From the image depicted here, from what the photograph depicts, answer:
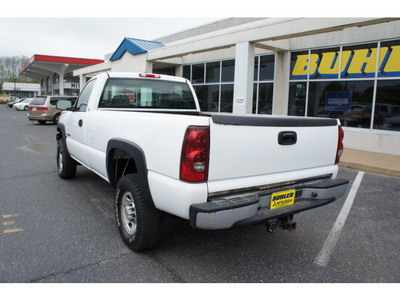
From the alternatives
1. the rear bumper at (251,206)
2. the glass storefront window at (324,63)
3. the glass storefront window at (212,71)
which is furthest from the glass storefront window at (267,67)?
the rear bumper at (251,206)

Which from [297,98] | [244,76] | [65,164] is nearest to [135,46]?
[244,76]

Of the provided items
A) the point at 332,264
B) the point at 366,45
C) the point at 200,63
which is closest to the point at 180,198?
the point at 332,264

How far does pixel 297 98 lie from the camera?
12.5m

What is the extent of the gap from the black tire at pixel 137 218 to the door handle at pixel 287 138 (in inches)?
53.2

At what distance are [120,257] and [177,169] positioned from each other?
1.24 metres

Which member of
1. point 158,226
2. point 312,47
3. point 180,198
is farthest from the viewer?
point 312,47

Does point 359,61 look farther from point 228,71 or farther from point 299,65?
point 228,71

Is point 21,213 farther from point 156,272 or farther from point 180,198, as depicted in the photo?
point 180,198

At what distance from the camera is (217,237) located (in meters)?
3.71

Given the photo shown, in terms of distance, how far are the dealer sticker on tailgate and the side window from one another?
11.0 feet

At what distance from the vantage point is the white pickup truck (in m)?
2.54

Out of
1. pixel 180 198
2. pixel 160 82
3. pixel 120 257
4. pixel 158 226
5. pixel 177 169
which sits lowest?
pixel 120 257

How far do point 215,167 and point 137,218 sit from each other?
104cm

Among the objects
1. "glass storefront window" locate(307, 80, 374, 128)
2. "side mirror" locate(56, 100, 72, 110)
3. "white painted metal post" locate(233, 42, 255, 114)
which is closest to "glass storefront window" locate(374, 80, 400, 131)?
"glass storefront window" locate(307, 80, 374, 128)
